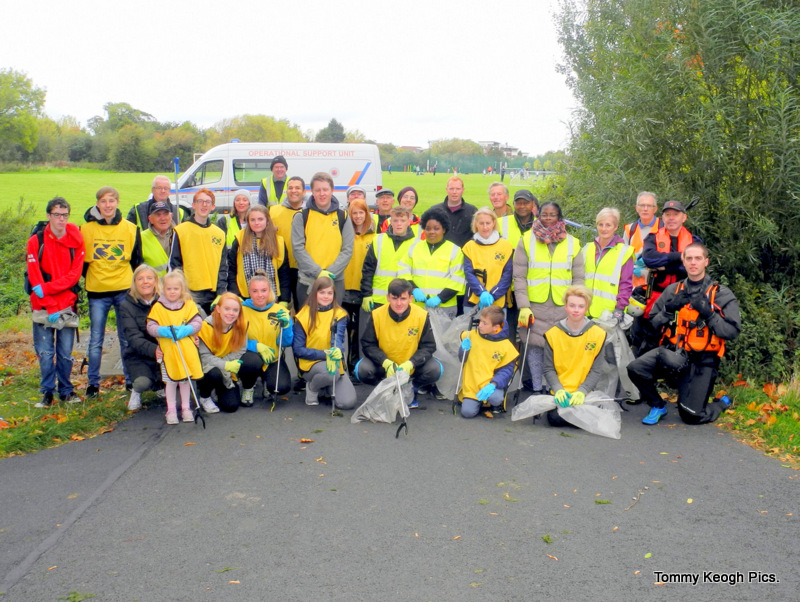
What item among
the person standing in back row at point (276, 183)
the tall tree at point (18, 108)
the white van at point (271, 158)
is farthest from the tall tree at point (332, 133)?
A: the person standing in back row at point (276, 183)

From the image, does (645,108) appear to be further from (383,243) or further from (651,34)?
(383,243)

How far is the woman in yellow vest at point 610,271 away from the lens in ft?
24.1

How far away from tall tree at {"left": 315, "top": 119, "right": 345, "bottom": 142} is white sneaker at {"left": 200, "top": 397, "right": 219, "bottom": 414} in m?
81.3

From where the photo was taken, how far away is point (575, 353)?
686 cm

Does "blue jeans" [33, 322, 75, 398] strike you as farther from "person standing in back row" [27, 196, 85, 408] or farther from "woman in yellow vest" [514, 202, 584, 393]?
"woman in yellow vest" [514, 202, 584, 393]

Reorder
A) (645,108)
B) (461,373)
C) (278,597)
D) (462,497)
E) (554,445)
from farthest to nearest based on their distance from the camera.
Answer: (645,108)
(461,373)
(554,445)
(462,497)
(278,597)

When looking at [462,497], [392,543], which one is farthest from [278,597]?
[462,497]

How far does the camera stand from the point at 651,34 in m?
8.70

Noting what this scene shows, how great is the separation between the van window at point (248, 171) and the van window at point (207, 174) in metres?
0.56

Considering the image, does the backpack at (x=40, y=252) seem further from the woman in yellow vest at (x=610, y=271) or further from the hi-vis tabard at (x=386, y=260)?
the woman in yellow vest at (x=610, y=271)

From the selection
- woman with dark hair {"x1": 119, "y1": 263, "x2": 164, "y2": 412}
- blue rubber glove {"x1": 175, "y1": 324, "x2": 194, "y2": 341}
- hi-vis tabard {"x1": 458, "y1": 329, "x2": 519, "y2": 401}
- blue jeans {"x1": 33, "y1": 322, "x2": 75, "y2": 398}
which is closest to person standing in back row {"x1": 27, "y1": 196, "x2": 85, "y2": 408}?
blue jeans {"x1": 33, "y1": 322, "x2": 75, "y2": 398}

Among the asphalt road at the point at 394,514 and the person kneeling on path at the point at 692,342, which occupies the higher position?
the person kneeling on path at the point at 692,342

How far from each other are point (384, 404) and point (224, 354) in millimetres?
1793

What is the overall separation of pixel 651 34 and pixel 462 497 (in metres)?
6.72
